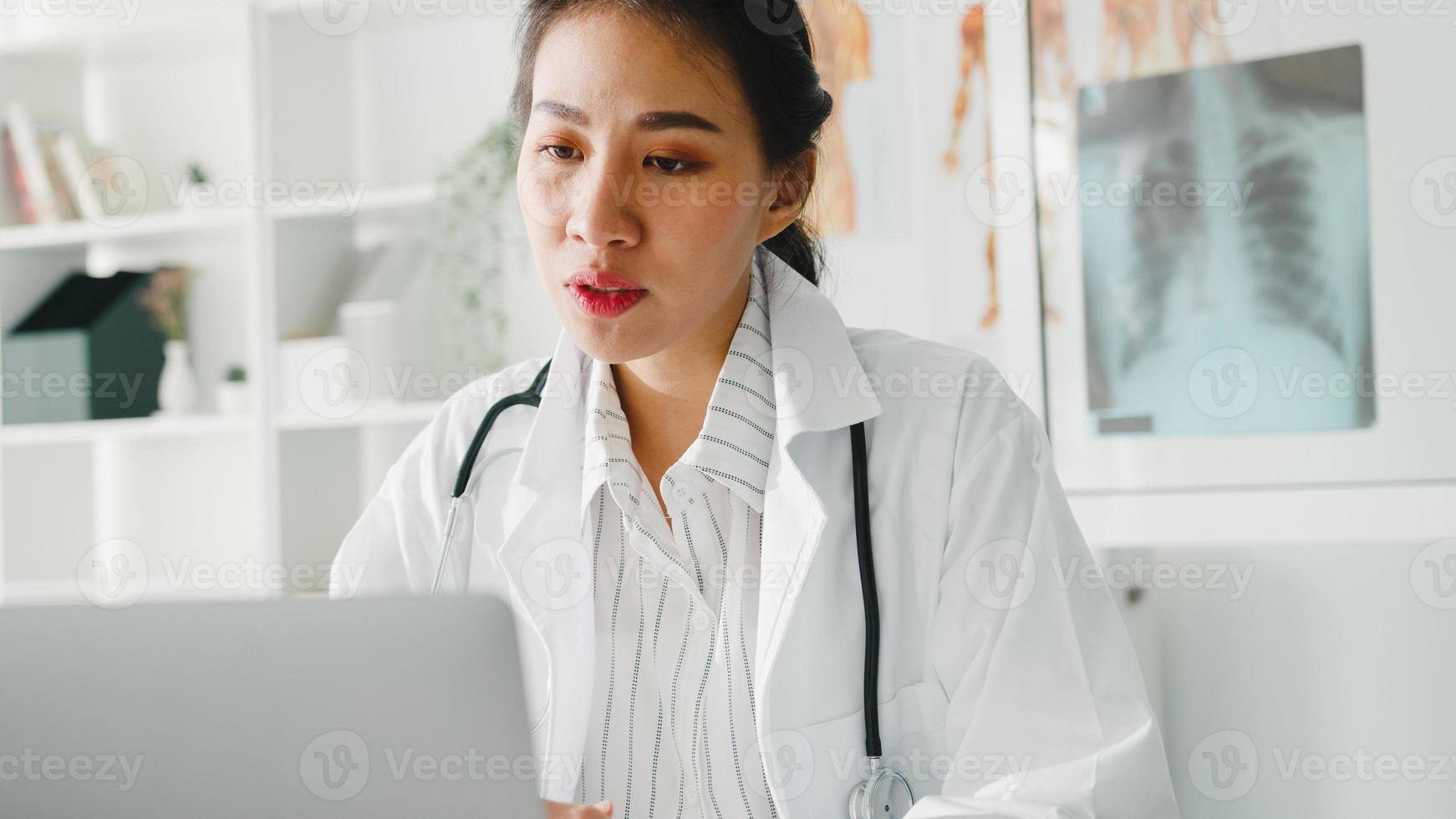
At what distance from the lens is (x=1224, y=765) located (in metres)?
1.89

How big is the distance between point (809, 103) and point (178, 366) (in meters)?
1.89

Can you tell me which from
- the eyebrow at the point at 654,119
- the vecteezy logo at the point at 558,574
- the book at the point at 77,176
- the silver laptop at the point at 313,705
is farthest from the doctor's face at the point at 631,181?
the book at the point at 77,176

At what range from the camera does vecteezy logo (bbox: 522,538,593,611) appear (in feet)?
4.09

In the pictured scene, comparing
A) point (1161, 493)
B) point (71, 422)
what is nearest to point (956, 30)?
point (1161, 493)

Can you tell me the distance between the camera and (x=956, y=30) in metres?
2.09

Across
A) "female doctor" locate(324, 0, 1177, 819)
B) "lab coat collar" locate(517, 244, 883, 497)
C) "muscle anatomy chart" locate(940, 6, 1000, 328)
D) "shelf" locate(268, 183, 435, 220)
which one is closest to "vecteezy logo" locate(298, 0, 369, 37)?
"shelf" locate(268, 183, 435, 220)

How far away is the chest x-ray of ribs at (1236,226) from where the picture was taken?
182 centimetres

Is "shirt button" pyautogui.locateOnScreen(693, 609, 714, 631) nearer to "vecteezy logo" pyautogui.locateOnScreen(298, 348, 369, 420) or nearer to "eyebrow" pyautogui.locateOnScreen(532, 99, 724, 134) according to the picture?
"eyebrow" pyautogui.locateOnScreen(532, 99, 724, 134)

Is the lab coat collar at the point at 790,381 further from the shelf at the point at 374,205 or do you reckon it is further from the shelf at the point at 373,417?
the shelf at the point at 374,205

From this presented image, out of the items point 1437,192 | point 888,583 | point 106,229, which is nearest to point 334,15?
point 106,229

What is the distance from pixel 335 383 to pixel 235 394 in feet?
0.87

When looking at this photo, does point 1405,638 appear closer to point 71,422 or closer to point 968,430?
point 968,430

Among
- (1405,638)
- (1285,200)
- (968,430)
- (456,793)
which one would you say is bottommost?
(1405,638)

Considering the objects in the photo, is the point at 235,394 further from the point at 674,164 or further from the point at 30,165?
the point at 674,164
